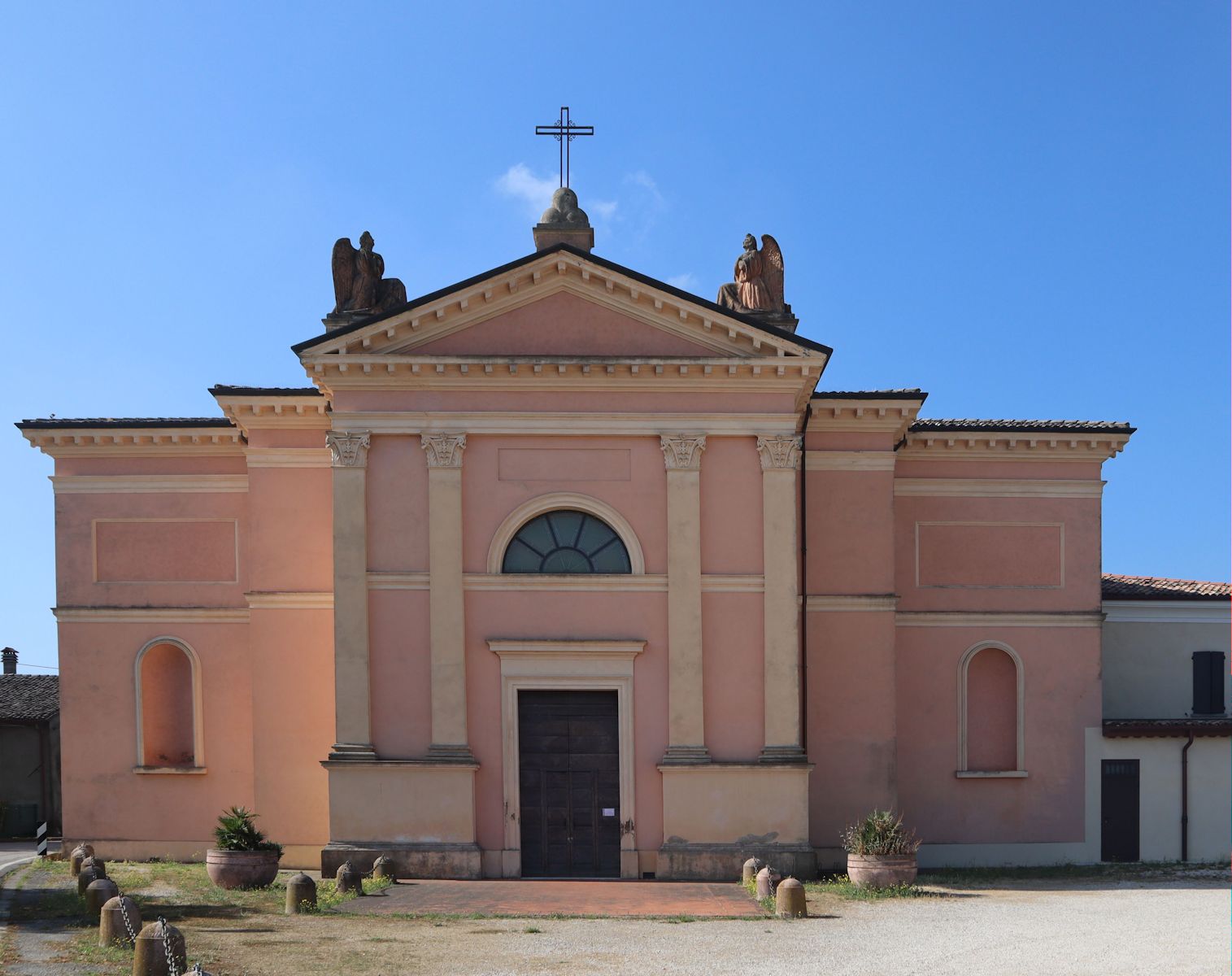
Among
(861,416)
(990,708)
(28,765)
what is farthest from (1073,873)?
(28,765)

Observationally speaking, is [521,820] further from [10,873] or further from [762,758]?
[10,873]

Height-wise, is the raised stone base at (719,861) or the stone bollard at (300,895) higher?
the raised stone base at (719,861)

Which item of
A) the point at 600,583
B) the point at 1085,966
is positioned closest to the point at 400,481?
the point at 600,583

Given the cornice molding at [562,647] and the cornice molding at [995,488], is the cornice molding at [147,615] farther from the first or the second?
the cornice molding at [995,488]

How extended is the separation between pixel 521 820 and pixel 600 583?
3.73 meters

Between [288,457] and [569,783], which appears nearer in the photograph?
[569,783]

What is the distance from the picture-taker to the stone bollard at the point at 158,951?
10039 millimetres

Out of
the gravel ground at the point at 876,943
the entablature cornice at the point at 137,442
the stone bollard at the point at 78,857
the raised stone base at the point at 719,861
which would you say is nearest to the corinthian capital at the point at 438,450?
the entablature cornice at the point at 137,442

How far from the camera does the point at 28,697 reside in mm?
28469

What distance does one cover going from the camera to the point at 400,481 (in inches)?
705

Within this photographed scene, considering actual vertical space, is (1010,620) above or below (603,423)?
below

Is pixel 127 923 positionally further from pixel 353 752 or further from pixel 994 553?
pixel 994 553

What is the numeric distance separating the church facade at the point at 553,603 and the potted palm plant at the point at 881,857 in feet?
3.33

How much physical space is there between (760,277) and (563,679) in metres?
7.12
